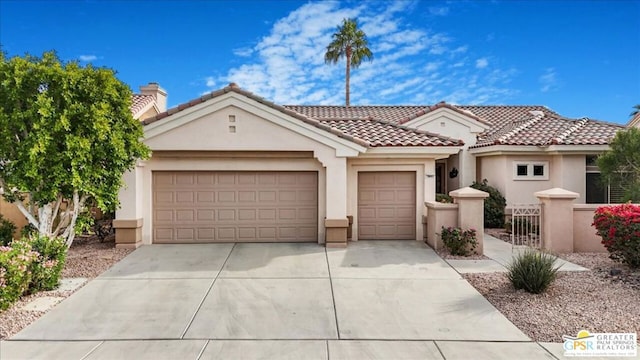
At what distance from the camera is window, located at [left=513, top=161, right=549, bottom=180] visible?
15.1 meters

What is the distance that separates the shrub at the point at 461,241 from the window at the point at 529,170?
6.58 m

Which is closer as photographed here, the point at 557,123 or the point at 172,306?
the point at 172,306

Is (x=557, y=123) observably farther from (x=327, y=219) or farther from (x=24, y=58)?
(x=24, y=58)

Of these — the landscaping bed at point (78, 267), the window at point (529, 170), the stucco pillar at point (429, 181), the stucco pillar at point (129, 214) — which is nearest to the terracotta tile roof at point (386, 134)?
the stucco pillar at point (429, 181)

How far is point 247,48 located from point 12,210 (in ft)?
36.1

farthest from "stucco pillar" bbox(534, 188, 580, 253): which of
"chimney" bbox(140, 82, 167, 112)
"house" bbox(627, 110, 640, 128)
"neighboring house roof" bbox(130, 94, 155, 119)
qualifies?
"chimney" bbox(140, 82, 167, 112)

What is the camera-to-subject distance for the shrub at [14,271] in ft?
19.9

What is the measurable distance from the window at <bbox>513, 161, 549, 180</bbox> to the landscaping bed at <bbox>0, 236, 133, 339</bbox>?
1459 cm

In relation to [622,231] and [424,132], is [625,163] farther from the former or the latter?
[424,132]

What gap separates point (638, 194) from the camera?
10750 millimetres

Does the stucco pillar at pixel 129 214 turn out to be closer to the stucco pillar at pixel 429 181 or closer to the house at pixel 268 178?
the house at pixel 268 178

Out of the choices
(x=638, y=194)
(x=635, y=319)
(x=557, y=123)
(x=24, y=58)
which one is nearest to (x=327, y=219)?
(x=635, y=319)

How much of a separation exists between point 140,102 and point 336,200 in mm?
10787

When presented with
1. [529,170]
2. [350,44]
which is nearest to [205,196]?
[529,170]
